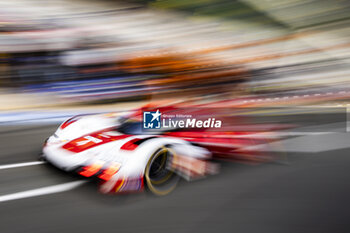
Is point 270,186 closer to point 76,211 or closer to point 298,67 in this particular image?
point 76,211

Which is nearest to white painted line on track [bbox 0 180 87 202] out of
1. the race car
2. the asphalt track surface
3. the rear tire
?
the asphalt track surface

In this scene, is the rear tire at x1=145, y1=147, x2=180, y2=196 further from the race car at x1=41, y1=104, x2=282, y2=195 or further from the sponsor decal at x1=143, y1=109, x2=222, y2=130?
the sponsor decal at x1=143, y1=109, x2=222, y2=130

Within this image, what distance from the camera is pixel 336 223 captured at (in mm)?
2125

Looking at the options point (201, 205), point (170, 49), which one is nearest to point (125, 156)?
point (201, 205)

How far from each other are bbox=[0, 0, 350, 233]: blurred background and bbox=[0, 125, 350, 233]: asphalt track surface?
0.01m

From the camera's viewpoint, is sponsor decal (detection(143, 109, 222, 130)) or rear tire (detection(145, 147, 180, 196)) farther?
sponsor decal (detection(143, 109, 222, 130))

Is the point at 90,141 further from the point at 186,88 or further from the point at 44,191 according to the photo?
the point at 186,88

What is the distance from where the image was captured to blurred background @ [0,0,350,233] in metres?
2.15

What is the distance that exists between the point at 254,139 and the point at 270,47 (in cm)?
872

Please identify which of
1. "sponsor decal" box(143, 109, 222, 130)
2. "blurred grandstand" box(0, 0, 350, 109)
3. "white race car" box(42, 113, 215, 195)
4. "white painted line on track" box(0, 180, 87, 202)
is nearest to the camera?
"white race car" box(42, 113, 215, 195)

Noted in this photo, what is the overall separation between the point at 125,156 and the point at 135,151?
10cm

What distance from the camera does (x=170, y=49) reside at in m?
8.82

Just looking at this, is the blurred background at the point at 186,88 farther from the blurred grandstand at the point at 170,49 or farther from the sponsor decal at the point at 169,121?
the sponsor decal at the point at 169,121

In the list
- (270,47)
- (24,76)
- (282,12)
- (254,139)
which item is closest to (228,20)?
(270,47)
